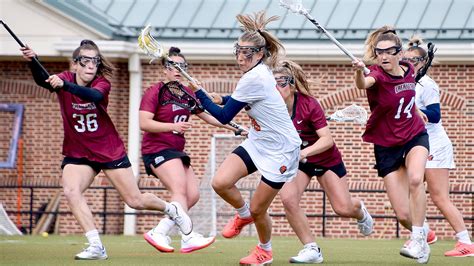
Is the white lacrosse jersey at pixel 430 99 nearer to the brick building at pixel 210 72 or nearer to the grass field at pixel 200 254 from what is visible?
the grass field at pixel 200 254

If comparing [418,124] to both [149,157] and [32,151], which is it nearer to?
[149,157]

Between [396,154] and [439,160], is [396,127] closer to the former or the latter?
[396,154]

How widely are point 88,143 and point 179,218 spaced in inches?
52.6

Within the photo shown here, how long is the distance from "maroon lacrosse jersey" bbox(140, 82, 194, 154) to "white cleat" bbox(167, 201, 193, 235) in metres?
0.70

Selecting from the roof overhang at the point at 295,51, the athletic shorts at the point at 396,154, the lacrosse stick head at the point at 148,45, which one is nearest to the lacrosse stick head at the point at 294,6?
the lacrosse stick head at the point at 148,45

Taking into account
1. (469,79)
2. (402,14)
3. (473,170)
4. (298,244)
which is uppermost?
(402,14)

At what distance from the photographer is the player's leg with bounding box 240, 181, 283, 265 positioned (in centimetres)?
1079

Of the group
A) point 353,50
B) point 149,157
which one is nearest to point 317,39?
point 353,50

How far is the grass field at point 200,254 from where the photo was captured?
12016 mm

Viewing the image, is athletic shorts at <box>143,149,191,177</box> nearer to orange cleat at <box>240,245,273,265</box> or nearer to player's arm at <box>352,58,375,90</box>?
orange cleat at <box>240,245,273,265</box>

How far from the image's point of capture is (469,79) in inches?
912

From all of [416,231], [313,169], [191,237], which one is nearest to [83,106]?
[191,237]

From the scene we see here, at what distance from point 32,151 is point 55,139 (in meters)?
0.50

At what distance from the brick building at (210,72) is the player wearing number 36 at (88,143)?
988cm
